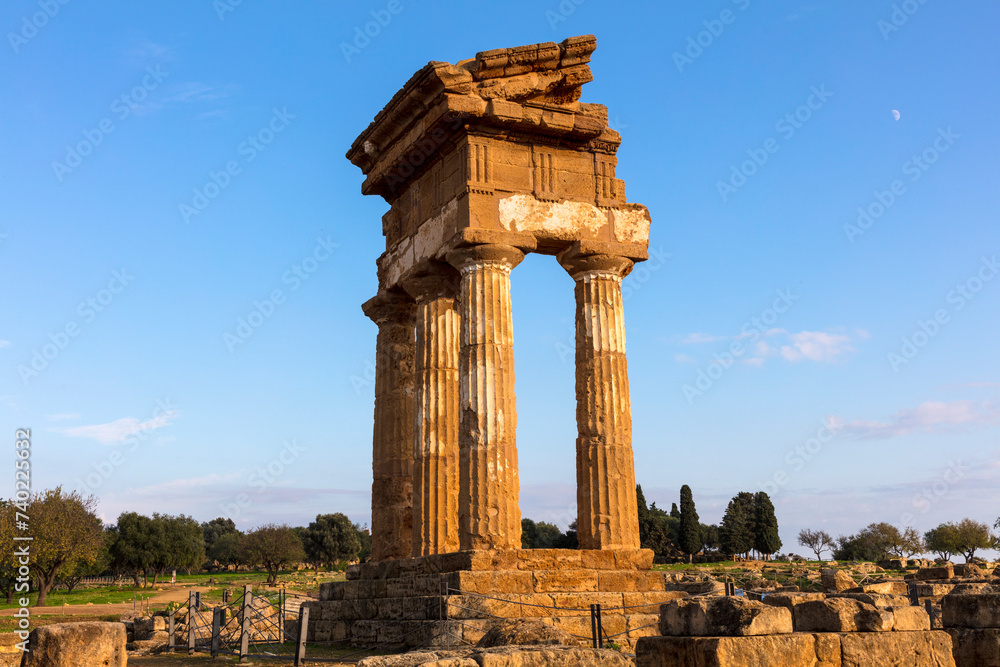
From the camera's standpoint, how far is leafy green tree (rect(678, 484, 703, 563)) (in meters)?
60.1

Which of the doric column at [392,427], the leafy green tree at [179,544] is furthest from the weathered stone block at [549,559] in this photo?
the leafy green tree at [179,544]

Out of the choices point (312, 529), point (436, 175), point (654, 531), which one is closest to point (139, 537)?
point (312, 529)

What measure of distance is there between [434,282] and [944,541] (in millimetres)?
74743

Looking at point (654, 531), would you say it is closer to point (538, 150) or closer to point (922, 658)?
point (538, 150)

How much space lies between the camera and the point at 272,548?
61594 mm

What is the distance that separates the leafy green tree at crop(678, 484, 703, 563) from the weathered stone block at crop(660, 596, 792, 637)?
5529 centimetres

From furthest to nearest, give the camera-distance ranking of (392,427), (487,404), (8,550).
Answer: (8,550)
(392,427)
(487,404)

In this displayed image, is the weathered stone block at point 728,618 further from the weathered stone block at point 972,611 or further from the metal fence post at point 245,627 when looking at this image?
the metal fence post at point 245,627

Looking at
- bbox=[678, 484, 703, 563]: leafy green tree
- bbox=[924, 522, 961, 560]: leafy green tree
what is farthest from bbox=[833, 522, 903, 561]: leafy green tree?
bbox=[678, 484, 703, 563]: leafy green tree

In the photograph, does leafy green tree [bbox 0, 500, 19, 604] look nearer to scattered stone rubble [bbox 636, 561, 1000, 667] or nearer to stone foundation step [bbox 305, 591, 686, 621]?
stone foundation step [bbox 305, 591, 686, 621]

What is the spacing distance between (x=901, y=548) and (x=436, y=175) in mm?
75408

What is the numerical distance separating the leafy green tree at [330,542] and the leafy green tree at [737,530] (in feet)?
98.1

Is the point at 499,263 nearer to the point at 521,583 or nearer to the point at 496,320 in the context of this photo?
the point at 496,320

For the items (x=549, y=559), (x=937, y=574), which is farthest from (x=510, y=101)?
(x=937, y=574)
